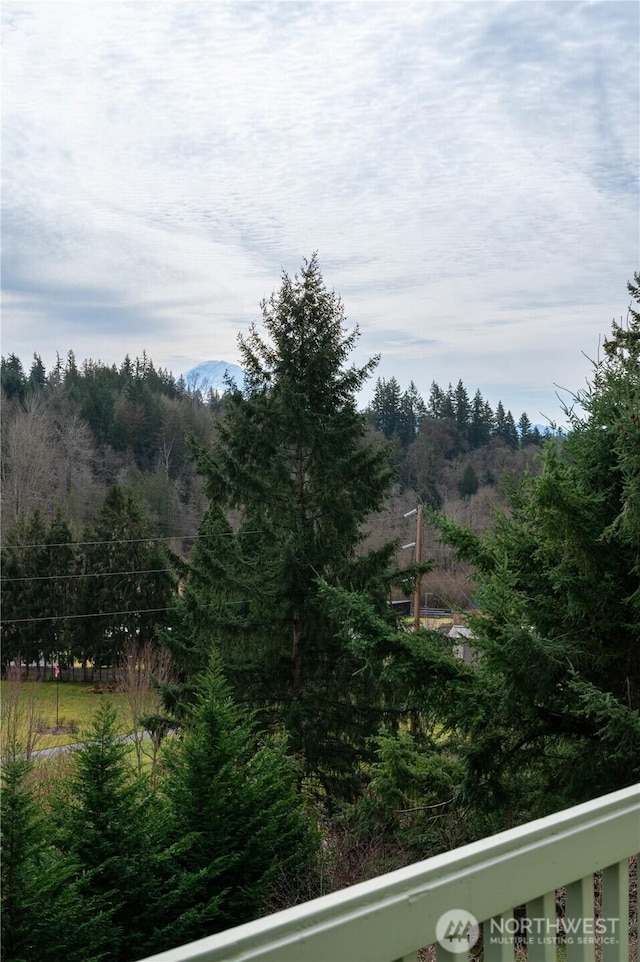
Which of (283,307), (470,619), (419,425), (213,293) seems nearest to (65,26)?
(470,619)

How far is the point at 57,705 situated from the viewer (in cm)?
2128

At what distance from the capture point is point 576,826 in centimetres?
94

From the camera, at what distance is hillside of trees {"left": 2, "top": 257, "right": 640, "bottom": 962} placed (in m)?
5.61

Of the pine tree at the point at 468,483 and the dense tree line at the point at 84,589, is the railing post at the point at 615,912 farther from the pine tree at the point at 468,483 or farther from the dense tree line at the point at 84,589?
the pine tree at the point at 468,483

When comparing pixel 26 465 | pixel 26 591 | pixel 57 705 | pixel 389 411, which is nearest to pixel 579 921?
pixel 57 705

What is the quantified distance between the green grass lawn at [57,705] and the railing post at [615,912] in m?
15.4

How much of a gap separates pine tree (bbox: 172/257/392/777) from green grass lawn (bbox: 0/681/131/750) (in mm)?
5632

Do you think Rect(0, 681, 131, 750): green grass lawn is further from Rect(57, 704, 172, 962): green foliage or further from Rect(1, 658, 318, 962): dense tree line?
Rect(57, 704, 172, 962): green foliage

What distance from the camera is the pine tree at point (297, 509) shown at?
1219 cm

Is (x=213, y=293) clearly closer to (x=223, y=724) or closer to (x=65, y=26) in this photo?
(x=223, y=724)

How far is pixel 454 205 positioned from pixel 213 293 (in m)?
11.5

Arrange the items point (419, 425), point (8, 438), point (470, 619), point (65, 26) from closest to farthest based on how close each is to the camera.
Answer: point (65, 26) < point (470, 619) < point (8, 438) < point (419, 425)

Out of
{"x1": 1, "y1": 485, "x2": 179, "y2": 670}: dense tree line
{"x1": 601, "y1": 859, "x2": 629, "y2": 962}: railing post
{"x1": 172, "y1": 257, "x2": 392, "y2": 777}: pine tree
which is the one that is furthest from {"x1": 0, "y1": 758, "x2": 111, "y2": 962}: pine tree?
{"x1": 1, "y1": 485, "x2": 179, "y2": 670}: dense tree line

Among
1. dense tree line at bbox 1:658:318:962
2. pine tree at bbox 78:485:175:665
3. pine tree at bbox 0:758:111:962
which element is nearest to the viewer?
pine tree at bbox 0:758:111:962
